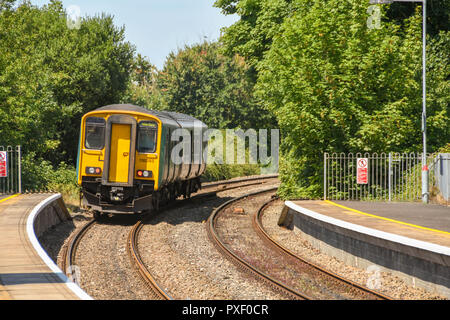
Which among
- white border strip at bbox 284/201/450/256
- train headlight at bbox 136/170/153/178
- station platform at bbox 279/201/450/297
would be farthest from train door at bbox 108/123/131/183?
white border strip at bbox 284/201/450/256

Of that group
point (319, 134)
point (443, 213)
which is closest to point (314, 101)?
point (319, 134)

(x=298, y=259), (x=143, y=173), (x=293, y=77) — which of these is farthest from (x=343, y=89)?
(x=298, y=259)

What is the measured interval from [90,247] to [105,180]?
12.0 ft

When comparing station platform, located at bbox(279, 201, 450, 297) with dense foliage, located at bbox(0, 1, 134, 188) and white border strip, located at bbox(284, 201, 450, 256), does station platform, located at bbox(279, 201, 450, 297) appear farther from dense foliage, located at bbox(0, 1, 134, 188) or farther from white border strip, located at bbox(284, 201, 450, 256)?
dense foliage, located at bbox(0, 1, 134, 188)

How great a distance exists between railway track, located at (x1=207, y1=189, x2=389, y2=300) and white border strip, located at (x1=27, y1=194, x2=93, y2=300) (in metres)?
3.64

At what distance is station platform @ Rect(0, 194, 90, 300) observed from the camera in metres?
7.73

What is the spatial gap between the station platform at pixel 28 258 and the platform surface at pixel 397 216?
21.7ft

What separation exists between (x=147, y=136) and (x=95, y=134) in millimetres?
1706

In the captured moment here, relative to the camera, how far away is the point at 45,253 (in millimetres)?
10461

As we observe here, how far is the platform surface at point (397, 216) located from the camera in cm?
1080

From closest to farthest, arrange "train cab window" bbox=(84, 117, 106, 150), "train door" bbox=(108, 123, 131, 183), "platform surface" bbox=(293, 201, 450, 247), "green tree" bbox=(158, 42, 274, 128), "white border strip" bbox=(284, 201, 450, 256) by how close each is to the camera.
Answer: "white border strip" bbox=(284, 201, 450, 256)
"platform surface" bbox=(293, 201, 450, 247)
"train door" bbox=(108, 123, 131, 183)
"train cab window" bbox=(84, 117, 106, 150)
"green tree" bbox=(158, 42, 274, 128)

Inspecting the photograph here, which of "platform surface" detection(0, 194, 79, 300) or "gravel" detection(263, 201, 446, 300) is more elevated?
"platform surface" detection(0, 194, 79, 300)

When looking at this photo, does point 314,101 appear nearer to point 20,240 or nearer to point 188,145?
point 188,145

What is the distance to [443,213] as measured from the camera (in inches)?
568
